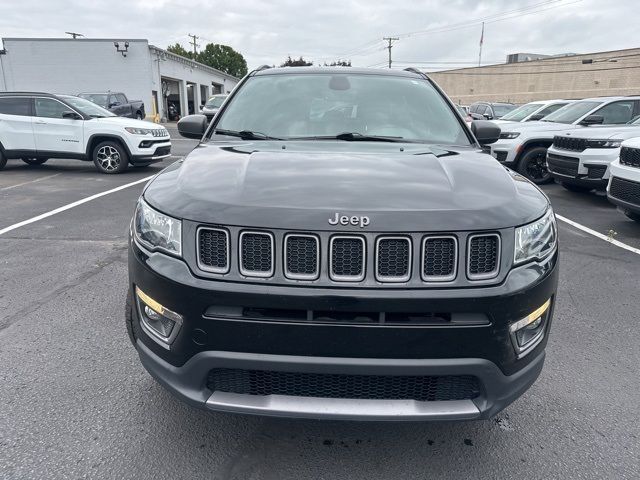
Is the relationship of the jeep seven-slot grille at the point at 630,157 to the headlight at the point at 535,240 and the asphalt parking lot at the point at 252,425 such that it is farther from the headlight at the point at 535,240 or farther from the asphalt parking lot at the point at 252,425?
the headlight at the point at 535,240

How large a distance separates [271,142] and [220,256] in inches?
45.8

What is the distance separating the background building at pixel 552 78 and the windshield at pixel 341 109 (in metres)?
52.3

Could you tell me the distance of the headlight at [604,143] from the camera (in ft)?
26.3

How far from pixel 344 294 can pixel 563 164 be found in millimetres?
8159

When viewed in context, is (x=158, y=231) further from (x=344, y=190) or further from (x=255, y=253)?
(x=344, y=190)

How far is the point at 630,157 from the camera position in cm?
600

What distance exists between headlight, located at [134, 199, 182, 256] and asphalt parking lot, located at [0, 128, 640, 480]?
1.00 metres

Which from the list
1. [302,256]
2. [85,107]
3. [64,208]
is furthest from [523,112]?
[302,256]

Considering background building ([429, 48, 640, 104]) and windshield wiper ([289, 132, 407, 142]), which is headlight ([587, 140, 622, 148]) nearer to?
windshield wiper ([289, 132, 407, 142])

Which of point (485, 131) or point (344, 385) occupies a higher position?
point (485, 131)

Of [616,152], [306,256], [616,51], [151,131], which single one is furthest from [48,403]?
[616,51]

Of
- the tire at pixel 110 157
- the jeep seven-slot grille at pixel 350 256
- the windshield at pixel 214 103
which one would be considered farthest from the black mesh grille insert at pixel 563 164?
the windshield at pixel 214 103

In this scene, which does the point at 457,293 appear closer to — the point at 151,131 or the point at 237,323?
the point at 237,323

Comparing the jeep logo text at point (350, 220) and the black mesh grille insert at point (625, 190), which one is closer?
the jeep logo text at point (350, 220)
